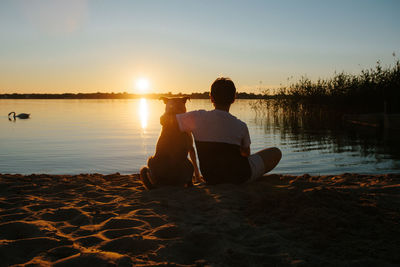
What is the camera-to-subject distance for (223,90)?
184 inches

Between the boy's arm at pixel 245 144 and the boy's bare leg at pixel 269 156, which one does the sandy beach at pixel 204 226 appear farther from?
the boy's arm at pixel 245 144

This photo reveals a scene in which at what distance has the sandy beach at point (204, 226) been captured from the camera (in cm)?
270

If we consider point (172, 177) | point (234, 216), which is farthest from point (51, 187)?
point (234, 216)

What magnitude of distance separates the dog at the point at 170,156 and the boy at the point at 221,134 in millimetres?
170

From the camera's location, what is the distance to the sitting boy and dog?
4.64 meters

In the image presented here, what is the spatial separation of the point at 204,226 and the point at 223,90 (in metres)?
2.07

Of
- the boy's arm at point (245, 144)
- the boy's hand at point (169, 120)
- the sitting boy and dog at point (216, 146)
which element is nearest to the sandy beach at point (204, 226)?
the sitting boy and dog at point (216, 146)

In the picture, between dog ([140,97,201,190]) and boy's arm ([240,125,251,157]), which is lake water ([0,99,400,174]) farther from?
boy's arm ([240,125,251,157])

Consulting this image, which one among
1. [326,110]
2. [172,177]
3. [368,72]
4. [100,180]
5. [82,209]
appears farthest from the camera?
[326,110]

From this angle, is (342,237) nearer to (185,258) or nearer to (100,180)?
(185,258)

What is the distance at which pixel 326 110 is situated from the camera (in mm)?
24875

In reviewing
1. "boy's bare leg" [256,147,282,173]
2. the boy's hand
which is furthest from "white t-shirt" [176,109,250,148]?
"boy's bare leg" [256,147,282,173]

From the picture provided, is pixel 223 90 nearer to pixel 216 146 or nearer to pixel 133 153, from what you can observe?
pixel 216 146

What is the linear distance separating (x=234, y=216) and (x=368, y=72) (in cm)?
2152
